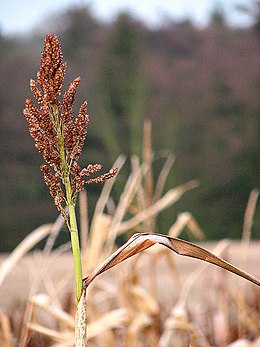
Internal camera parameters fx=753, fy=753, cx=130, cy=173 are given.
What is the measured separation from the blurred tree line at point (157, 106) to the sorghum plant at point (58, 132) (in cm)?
252

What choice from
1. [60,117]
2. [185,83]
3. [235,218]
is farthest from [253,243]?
[60,117]

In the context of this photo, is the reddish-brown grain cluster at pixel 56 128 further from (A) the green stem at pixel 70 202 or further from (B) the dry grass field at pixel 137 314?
(B) the dry grass field at pixel 137 314

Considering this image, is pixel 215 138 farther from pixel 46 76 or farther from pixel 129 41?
pixel 46 76

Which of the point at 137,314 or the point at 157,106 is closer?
the point at 137,314

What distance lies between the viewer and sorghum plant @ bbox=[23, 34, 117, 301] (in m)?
0.16

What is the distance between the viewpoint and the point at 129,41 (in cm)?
289

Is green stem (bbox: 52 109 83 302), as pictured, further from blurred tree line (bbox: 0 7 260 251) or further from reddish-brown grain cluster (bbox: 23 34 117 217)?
blurred tree line (bbox: 0 7 260 251)

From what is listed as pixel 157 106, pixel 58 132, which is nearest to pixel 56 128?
pixel 58 132

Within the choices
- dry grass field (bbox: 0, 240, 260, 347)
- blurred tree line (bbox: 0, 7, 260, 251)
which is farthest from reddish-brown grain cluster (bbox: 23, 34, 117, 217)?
blurred tree line (bbox: 0, 7, 260, 251)

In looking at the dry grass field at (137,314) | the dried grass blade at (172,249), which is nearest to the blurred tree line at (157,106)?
the dry grass field at (137,314)

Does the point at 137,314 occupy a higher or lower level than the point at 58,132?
higher

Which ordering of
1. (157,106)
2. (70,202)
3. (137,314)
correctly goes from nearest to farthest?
(70,202) < (137,314) < (157,106)

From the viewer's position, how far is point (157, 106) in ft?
9.55

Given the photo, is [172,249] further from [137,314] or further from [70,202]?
[137,314]
